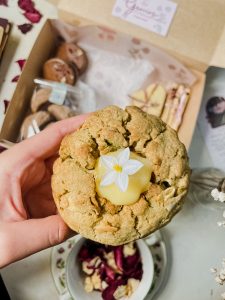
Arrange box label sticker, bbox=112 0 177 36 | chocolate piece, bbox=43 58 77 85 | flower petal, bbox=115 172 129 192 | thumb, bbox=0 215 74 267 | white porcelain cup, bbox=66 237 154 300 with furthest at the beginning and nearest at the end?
1. chocolate piece, bbox=43 58 77 85
2. box label sticker, bbox=112 0 177 36
3. white porcelain cup, bbox=66 237 154 300
4. thumb, bbox=0 215 74 267
5. flower petal, bbox=115 172 129 192

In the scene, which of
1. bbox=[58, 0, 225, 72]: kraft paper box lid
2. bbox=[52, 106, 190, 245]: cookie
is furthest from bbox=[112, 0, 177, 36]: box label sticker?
bbox=[52, 106, 190, 245]: cookie

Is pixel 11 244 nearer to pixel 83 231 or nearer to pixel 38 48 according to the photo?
pixel 83 231

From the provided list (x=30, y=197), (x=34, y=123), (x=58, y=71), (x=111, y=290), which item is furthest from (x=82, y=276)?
(x=58, y=71)

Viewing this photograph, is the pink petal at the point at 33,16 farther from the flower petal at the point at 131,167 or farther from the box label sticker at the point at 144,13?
the flower petal at the point at 131,167

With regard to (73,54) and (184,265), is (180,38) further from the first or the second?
(184,265)

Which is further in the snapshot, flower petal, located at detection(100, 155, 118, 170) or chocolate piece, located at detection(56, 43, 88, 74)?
chocolate piece, located at detection(56, 43, 88, 74)

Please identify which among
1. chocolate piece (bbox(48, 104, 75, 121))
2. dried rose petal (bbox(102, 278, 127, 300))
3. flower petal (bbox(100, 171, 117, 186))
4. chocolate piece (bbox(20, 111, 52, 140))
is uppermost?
flower petal (bbox(100, 171, 117, 186))

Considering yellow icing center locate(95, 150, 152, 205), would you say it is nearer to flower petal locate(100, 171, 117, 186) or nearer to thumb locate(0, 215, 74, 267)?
flower petal locate(100, 171, 117, 186)

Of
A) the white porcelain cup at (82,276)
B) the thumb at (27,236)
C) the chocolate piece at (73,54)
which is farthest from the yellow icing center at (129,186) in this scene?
the chocolate piece at (73,54)
